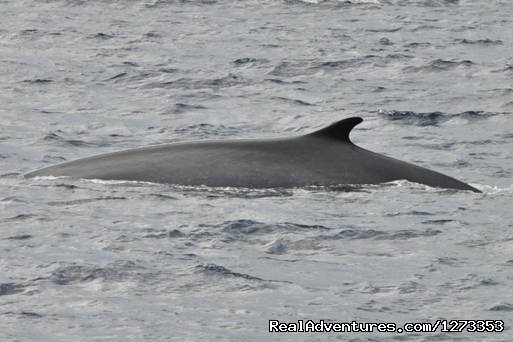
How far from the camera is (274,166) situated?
611 inches

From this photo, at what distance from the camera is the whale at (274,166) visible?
608 inches

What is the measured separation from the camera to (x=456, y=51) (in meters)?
32.0

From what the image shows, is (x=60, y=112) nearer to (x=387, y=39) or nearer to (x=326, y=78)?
(x=326, y=78)

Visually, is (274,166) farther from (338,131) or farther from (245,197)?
(338,131)

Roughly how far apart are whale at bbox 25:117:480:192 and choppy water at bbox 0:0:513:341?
0.65 feet

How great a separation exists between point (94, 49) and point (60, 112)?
8621mm

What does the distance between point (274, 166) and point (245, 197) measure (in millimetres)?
590

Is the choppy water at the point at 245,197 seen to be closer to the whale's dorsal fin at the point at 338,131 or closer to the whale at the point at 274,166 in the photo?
the whale at the point at 274,166

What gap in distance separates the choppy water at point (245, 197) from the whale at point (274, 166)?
199 mm

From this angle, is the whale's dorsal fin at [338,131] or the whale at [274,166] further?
the whale at [274,166]

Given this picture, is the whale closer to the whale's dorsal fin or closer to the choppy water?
the whale's dorsal fin

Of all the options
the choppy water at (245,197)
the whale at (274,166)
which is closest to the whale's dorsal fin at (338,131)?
the whale at (274,166)

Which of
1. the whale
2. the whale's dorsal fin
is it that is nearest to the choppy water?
the whale

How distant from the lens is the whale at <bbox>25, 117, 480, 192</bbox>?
15445 millimetres
